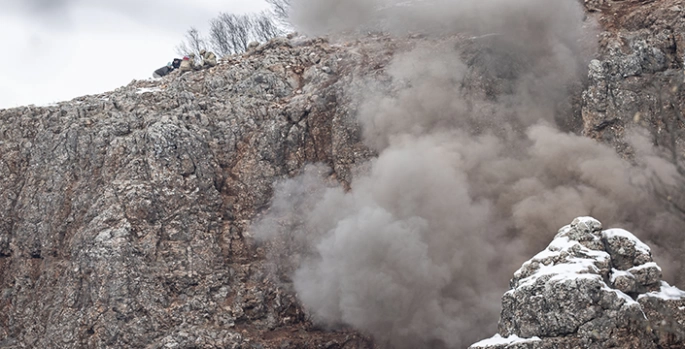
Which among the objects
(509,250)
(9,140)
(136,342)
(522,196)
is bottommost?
(136,342)

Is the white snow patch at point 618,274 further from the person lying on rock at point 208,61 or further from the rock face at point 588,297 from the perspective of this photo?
the person lying on rock at point 208,61

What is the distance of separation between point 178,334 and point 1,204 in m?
10.5

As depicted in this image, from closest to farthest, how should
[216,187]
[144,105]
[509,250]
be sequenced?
[509,250] < [216,187] < [144,105]

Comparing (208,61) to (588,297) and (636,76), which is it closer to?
(636,76)

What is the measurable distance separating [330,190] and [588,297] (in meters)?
11.7

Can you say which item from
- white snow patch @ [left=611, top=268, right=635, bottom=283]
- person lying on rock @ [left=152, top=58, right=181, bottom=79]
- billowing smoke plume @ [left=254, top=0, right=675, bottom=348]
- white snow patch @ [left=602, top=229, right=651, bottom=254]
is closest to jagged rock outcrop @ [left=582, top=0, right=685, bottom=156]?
billowing smoke plume @ [left=254, top=0, right=675, bottom=348]

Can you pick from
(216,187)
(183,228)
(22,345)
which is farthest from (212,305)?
(22,345)

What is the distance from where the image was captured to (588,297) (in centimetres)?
1695

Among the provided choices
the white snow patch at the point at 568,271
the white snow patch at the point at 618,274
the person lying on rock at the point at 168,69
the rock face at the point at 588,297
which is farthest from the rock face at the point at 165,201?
the white snow patch at the point at 618,274

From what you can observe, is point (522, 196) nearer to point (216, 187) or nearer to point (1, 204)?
point (216, 187)

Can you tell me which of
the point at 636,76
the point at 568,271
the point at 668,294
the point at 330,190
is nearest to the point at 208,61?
the point at 330,190

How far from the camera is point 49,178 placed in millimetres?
28281

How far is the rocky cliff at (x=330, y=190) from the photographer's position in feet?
75.2

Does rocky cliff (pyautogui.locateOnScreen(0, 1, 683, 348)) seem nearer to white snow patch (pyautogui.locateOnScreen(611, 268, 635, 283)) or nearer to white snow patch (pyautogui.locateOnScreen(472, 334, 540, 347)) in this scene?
white snow patch (pyautogui.locateOnScreen(472, 334, 540, 347))
